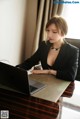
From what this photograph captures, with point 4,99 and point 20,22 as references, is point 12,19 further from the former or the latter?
point 4,99

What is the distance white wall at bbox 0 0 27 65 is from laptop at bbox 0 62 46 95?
45.1 inches

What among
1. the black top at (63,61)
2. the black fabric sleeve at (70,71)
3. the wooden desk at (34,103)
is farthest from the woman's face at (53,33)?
the wooden desk at (34,103)

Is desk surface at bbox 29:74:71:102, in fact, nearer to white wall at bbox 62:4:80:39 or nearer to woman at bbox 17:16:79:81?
woman at bbox 17:16:79:81

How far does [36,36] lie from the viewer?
2.70 m

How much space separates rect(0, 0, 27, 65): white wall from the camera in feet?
7.47

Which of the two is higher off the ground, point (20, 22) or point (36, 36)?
point (20, 22)

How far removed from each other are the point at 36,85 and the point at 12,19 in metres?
1.36

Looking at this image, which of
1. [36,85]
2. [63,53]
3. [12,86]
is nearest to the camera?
[12,86]

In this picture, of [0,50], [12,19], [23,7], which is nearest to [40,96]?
[0,50]

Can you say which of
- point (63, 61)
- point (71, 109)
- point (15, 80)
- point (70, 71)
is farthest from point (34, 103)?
point (71, 109)

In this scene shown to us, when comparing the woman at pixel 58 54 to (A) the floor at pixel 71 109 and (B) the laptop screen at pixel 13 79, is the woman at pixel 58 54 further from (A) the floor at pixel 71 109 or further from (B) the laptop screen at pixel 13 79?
(A) the floor at pixel 71 109

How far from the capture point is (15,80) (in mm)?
1160

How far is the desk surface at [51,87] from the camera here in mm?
1177

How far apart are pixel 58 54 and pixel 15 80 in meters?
0.74
